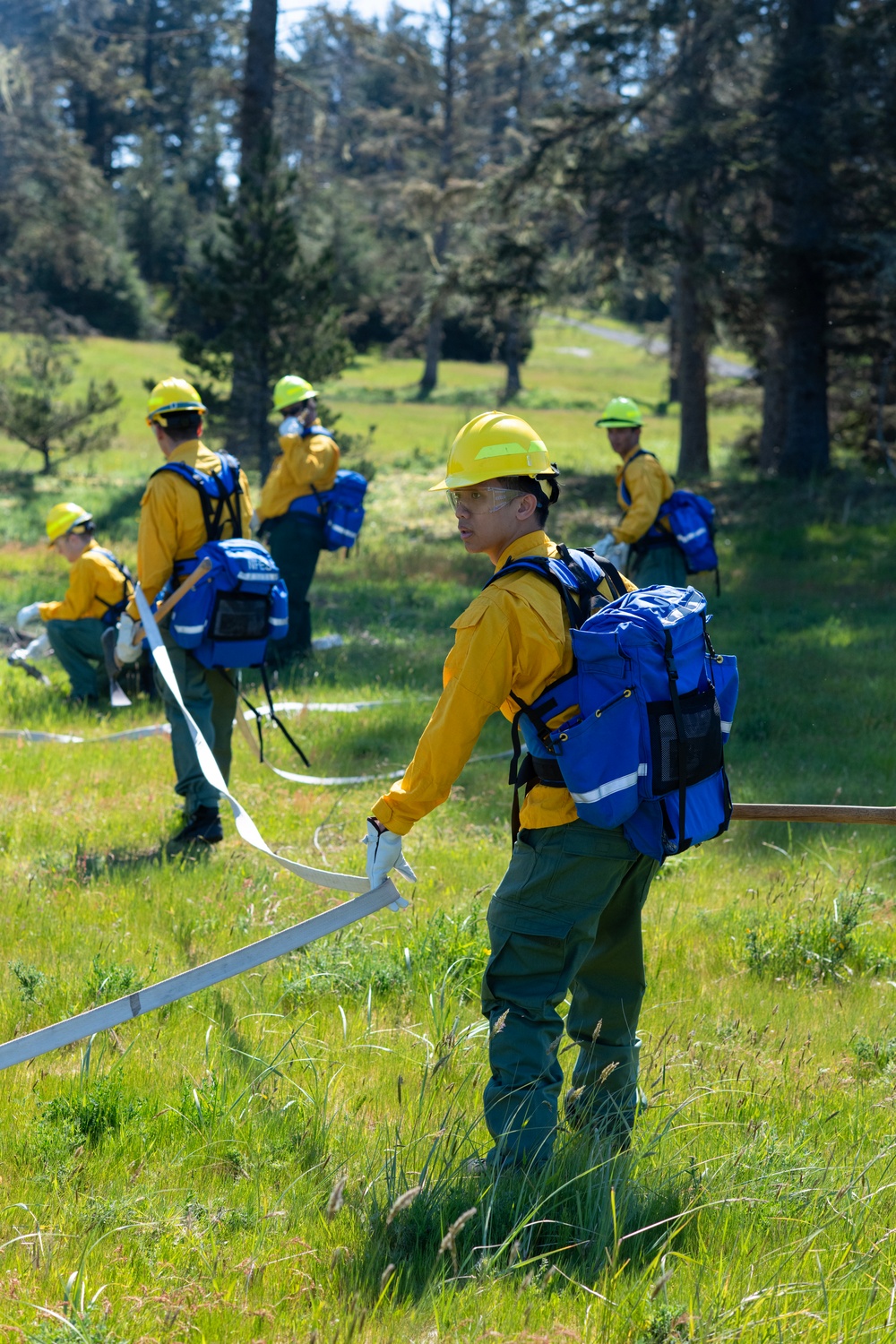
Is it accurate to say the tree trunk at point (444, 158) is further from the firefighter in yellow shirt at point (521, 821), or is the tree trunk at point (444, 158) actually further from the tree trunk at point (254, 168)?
the firefighter in yellow shirt at point (521, 821)

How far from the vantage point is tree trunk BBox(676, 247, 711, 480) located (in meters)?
19.9

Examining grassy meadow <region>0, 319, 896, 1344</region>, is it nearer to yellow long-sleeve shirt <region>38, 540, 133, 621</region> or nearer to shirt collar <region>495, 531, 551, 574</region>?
yellow long-sleeve shirt <region>38, 540, 133, 621</region>

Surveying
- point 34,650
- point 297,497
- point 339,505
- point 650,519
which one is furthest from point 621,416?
point 34,650

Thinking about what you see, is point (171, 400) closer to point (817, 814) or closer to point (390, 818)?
point (390, 818)

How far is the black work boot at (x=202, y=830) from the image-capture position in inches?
259

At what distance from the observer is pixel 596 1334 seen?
2773mm

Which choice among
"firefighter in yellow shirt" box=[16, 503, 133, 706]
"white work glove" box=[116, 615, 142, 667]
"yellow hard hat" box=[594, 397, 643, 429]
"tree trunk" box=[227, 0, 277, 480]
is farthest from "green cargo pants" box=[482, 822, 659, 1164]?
"tree trunk" box=[227, 0, 277, 480]

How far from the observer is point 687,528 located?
9.48m

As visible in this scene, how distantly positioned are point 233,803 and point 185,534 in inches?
97.0

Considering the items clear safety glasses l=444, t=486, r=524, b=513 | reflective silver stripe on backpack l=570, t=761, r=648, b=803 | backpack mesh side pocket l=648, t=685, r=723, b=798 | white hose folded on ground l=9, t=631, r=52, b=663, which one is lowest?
white hose folded on ground l=9, t=631, r=52, b=663

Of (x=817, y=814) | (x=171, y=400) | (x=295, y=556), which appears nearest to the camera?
(x=817, y=814)

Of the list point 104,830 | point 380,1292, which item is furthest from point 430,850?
point 380,1292

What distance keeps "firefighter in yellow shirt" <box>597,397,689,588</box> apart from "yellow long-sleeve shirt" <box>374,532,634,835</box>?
228 inches

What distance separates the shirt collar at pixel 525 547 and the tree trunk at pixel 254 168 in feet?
55.9
